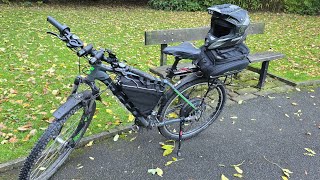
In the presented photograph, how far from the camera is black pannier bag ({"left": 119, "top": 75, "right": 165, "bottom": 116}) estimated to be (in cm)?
293

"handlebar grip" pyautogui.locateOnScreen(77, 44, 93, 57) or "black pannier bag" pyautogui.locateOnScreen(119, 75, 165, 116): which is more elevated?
"handlebar grip" pyautogui.locateOnScreen(77, 44, 93, 57)

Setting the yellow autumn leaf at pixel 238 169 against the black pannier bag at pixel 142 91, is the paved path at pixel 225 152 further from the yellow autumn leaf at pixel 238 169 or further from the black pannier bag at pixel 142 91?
the black pannier bag at pixel 142 91

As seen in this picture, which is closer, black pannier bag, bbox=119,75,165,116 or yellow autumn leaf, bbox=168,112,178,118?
black pannier bag, bbox=119,75,165,116

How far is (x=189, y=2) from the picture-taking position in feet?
44.7

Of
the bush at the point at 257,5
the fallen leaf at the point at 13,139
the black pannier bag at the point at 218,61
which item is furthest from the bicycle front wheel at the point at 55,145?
the bush at the point at 257,5

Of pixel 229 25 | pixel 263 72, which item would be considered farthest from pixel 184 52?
pixel 263 72

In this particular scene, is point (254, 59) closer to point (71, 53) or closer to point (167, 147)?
point (167, 147)

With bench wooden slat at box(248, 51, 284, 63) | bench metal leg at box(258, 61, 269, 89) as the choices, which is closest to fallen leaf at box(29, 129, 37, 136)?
bench wooden slat at box(248, 51, 284, 63)

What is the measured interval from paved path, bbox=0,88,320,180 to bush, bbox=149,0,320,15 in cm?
993

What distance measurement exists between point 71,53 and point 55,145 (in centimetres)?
401

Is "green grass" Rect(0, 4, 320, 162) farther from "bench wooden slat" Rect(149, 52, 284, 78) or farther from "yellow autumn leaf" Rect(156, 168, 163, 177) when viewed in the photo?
"yellow autumn leaf" Rect(156, 168, 163, 177)

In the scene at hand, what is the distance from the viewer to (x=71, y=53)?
21.6ft

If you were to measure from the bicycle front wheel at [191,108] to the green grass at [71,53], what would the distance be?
0.70m

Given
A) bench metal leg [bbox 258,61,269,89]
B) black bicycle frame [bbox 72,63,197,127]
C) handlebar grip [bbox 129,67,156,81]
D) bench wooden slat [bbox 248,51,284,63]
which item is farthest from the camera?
bench metal leg [bbox 258,61,269,89]
